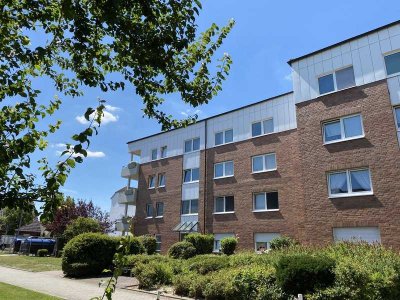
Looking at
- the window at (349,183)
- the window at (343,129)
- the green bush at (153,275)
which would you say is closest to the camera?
the green bush at (153,275)

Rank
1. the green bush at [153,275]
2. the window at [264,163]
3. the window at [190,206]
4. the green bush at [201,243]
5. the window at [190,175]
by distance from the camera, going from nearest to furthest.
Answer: the green bush at [153,275] < the green bush at [201,243] < the window at [264,163] < the window at [190,206] < the window at [190,175]

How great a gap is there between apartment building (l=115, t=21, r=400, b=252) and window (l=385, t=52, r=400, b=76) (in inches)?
0.8

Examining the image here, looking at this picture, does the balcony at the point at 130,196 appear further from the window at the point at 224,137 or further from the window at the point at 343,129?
the window at the point at 343,129

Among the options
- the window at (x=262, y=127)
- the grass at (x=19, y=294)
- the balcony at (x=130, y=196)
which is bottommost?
the grass at (x=19, y=294)

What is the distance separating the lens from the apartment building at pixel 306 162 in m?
19.8

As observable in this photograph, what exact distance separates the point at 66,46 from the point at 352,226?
1871 centimetres

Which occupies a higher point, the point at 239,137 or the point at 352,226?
the point at 239,137

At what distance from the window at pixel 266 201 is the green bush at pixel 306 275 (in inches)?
618

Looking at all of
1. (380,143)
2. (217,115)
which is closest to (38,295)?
(380,143)

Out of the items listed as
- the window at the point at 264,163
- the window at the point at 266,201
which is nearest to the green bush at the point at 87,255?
the window at the point at 266,201

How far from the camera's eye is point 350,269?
32.1ft

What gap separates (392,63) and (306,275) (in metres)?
15.4

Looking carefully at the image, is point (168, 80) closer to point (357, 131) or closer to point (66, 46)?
point (66, 46)

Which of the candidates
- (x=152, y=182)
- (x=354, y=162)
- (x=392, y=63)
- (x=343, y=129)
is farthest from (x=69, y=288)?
(x=152, y=182)
